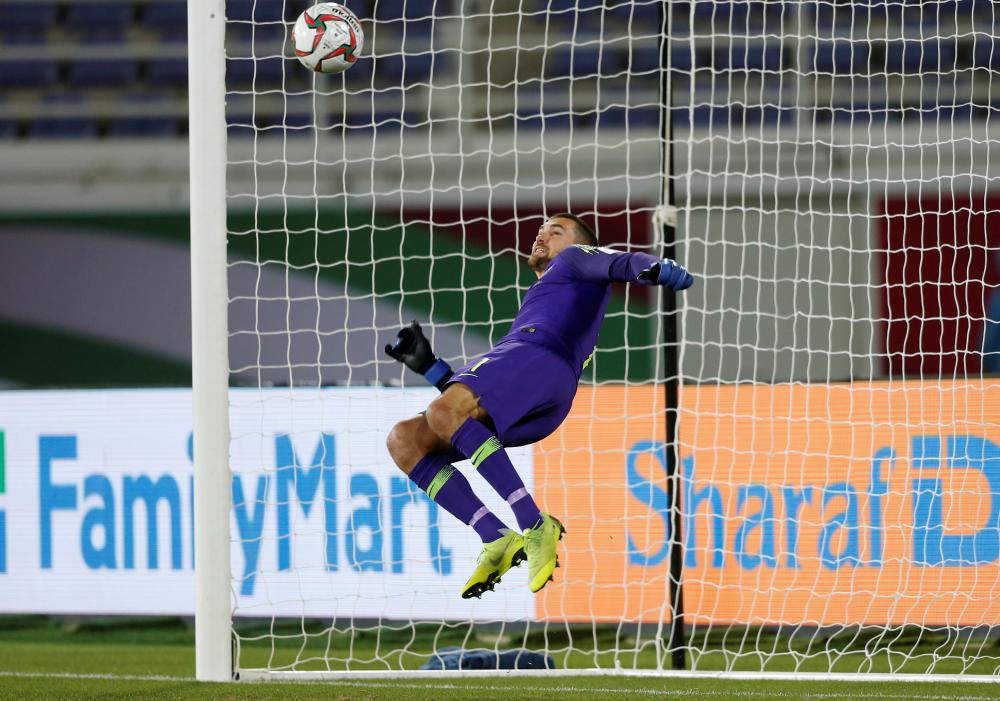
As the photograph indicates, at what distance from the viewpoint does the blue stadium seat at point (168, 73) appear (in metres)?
14.7

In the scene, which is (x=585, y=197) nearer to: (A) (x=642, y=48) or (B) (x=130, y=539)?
(A) (x=642, y=48)

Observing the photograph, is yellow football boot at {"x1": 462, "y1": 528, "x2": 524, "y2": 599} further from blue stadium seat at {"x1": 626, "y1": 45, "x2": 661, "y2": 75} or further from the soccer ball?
blue stadium seat at {"x1": 626, "y1": 45, "x2": 661, "y2": 75}

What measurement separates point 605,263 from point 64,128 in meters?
10.9

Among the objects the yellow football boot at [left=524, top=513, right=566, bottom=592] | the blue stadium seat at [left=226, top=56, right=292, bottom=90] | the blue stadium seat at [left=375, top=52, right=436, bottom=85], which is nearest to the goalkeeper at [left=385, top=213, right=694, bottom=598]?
the yellow football boot at [left=524, top=513, right=566, bottom=592]

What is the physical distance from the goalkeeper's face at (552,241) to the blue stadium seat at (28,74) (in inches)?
425

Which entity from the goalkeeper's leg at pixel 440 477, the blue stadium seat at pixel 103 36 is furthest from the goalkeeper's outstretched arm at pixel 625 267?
the blue stadium seat at pixel 103 36

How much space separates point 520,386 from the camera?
5312 millimetres

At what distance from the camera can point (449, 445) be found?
5.47m

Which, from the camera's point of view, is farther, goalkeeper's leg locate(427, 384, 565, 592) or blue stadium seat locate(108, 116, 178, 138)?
blue stadium seat locate(108, 116, 178, 138)

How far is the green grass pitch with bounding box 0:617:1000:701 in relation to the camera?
5.31 meters

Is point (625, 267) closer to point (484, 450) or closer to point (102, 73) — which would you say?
point (484, 450)

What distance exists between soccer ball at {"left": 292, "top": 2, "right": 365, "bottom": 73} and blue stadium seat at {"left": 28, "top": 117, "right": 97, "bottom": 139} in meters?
9.57

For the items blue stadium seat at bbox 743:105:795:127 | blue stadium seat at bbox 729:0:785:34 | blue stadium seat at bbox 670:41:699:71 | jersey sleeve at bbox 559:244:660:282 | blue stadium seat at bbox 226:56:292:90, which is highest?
blue stadium seat at bbox 729:0:785:34

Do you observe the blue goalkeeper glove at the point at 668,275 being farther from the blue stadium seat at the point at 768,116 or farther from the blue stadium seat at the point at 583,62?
the blue stadium seat at the point at 583,62
